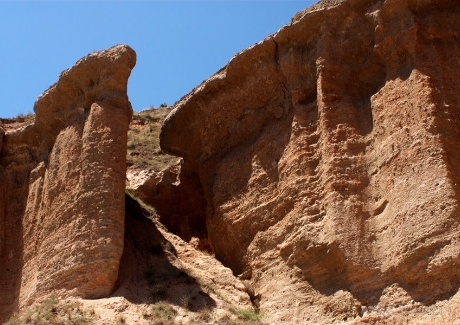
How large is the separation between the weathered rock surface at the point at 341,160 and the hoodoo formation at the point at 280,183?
0.10 ft

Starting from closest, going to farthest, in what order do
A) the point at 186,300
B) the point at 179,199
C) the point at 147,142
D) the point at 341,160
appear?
the point at 341,160
the point at 186,300
the point at 179,199
the point at 147,142

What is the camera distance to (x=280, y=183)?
17203 millimetres

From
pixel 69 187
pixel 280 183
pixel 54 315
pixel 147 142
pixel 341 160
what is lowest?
pixel 54 315

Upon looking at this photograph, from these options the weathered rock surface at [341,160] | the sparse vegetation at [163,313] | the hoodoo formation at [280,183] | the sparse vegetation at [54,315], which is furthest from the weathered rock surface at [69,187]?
the weathered rock surface at [341,160]

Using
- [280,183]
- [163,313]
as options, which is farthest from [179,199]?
[163,313]

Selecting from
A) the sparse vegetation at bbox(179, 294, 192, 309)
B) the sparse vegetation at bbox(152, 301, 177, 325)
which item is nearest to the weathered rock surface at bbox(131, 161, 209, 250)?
the sparse vegetation at bbox(179, 294, 192, 309)

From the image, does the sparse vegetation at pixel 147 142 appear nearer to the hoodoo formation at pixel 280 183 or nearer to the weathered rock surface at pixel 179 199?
the weathered rock surface at pixel 179 199

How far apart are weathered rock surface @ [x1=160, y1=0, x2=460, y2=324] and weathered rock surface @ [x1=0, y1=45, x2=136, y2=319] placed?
96.2 inches

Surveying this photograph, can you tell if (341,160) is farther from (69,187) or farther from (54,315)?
(54,315)

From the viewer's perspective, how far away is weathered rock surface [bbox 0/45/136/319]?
1648 centimetres

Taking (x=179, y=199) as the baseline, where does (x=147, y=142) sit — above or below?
above

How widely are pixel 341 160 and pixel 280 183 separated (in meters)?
1.65

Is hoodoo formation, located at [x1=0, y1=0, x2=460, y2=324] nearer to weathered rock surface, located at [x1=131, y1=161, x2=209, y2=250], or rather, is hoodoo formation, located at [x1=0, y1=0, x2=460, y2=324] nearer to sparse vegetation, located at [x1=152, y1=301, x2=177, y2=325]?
sparse vegetation, located at [x1=152, y1=301, x2=177, y2=325]

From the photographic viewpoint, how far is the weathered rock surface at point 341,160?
14.3m
